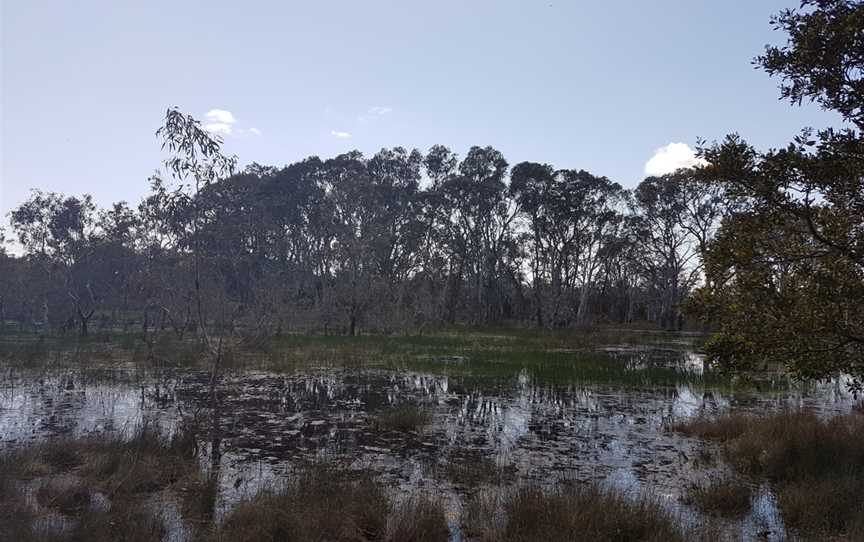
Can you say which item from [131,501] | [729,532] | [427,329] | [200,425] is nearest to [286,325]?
[427,329]

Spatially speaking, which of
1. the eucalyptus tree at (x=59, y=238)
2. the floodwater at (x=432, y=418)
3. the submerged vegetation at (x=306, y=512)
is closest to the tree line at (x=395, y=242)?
the eucalyptus tree at (x=59, y=238)

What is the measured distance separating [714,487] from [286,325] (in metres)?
27.6

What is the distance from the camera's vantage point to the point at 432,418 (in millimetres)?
11711

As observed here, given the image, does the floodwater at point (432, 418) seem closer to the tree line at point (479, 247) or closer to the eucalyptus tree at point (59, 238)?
the tree line at point (479, 247)

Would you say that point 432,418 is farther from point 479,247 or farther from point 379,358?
point 479,247

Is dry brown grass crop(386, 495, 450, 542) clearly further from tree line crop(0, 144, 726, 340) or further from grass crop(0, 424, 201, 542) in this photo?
tree line crop(0, 144, 726, 340)

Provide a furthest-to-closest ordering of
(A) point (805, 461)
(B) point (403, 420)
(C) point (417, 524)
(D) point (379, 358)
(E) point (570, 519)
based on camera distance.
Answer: (D) point (379, 358) → (B) point (403, 420) → (A) point (805, 461) → (C) point (417, 524) → (E) point (570, 519)

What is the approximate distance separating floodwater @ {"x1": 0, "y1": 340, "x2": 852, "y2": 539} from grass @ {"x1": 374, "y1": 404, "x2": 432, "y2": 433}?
16 centimetres

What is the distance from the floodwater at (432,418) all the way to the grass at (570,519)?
1.34 ft

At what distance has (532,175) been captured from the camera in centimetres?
4947

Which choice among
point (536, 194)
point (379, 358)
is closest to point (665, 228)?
point (536, 194)

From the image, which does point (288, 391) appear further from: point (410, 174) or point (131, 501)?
point (410, 174)

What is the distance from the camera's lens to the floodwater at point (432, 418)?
315 inches

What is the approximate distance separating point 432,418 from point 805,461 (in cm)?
641
